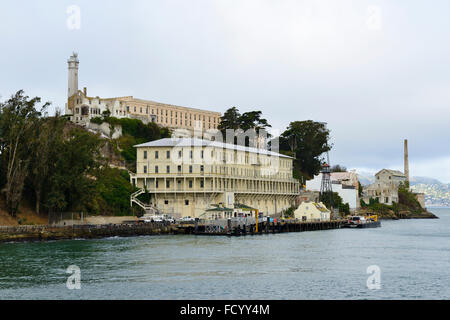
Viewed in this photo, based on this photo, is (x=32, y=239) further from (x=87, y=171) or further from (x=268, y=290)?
(x=268, y=290)

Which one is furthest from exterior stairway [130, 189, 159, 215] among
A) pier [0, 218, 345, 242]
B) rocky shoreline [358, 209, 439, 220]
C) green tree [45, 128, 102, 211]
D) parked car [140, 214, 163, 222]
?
rocky shoreline [358, 209, 439, 220]

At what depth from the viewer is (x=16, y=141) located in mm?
68500

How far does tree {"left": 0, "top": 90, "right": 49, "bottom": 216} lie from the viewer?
68.4 meters

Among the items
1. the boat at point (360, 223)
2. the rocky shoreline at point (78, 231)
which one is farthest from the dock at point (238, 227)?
the boat at point (360, 223)

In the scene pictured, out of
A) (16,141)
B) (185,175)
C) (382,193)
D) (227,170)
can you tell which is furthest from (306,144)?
(16,141)

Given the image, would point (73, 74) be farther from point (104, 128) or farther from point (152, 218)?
point (152, 218)

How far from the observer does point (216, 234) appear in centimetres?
7600

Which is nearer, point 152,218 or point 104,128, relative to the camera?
point 152,218

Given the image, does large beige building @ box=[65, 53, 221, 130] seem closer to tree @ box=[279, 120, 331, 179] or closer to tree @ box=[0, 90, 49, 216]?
tree @ box=[279, 120, 331, 179]

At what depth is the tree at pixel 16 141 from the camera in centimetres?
6838

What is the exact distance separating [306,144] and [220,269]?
91.2 metres

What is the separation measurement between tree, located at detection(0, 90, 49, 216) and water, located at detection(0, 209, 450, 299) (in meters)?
9.71
